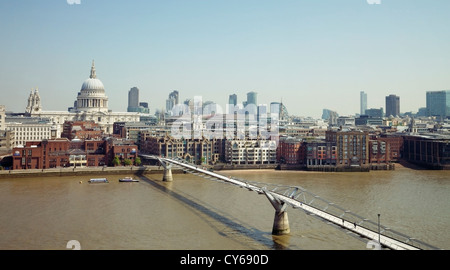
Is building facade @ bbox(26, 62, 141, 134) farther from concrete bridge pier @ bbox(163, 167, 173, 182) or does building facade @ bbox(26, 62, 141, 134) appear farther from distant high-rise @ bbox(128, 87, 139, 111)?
distant high-rise @ bbox(128, 87, 139, 111)

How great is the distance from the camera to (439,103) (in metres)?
99.6

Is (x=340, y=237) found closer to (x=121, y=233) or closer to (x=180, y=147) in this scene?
(x=121, y=233)

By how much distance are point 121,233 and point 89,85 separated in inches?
2167

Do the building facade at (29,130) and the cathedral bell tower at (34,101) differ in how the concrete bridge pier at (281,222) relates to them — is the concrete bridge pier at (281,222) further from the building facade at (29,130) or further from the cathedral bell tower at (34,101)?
the cathedral bell tower at (34,101)

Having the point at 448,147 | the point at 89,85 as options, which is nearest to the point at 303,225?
the point at 448,147

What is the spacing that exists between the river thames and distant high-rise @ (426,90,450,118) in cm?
8302

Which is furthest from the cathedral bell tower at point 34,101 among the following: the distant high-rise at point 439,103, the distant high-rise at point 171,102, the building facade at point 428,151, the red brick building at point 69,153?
the distant high-rise at point 439,103

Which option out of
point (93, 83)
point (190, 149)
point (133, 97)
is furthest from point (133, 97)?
point (190, 149)

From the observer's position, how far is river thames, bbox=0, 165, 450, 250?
1146cm

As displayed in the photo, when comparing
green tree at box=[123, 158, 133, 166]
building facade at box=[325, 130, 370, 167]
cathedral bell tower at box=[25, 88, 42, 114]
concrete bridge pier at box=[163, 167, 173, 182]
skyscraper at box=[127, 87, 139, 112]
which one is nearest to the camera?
concrete bridge pier at box=[163, 167, 173, 182]

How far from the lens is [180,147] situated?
33562mm

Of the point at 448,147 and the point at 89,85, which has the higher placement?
the point at 89,85

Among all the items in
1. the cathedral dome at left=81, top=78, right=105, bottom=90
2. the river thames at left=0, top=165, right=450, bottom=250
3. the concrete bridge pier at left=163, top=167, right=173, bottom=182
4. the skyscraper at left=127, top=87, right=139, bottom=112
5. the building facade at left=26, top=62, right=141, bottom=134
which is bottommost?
the river thames at left=0, top=165, right=450, bottom=250

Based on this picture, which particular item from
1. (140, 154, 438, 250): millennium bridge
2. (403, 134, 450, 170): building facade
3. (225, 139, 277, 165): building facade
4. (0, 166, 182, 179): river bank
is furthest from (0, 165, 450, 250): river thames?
(403, 134, 450, 170): building facade
